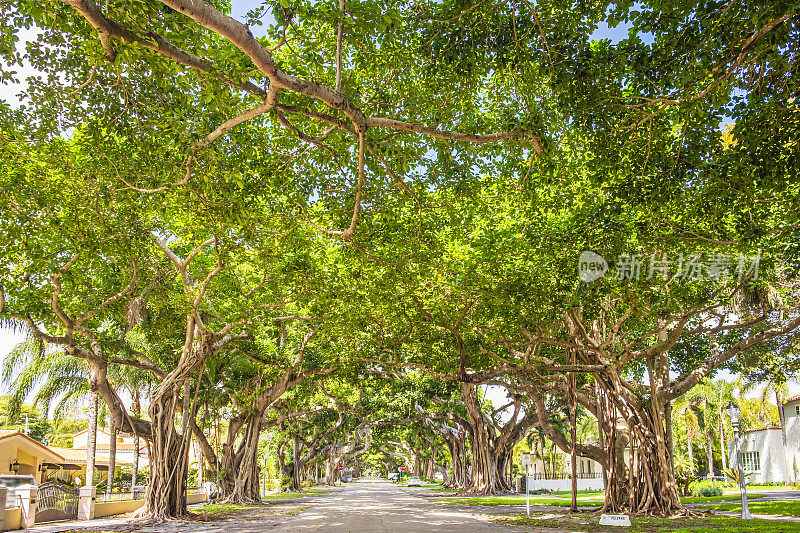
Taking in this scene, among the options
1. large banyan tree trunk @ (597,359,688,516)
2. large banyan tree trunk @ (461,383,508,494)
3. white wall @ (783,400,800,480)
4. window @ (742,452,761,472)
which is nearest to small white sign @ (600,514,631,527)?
large banyan tree trunk @ (597,359,688,516)

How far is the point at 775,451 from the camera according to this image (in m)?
32.3

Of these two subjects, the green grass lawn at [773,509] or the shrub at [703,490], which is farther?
the shrub at [703,490]

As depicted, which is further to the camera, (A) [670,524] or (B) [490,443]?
(B) [490,443]

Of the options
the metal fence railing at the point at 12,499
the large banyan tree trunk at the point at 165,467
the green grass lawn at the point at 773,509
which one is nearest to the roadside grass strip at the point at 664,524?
the green grass lawn at the point at 773,509

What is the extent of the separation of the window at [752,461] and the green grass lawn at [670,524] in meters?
26.3

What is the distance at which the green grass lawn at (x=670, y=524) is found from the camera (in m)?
10.2

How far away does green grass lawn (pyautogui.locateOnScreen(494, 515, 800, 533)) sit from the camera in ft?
33.4

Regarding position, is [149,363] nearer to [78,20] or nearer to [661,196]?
[78,20]

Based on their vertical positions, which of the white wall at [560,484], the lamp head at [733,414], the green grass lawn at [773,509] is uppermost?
the lamp head at [733,414]

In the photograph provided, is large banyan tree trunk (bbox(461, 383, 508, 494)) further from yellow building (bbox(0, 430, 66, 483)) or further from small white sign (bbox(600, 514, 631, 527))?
yellow building (bbox(0, 430, 66, 483))

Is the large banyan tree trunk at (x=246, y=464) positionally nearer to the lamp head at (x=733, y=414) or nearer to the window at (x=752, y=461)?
the lamp head at (x=733, y=414)

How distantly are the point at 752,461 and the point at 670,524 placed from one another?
28.6 meters

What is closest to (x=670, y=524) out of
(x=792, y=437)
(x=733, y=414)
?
(x=733, y=414)

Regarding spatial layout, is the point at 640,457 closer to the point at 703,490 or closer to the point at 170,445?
the point at 703,490
